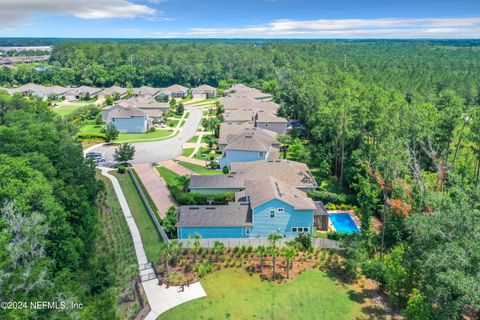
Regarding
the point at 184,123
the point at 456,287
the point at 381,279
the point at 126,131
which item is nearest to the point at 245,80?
the point at 184,123

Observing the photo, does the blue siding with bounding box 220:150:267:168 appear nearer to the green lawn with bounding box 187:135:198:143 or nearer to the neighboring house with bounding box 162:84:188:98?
the green lawn with bounding box 187:135:198:143

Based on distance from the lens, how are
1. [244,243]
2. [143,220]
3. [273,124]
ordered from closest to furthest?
[244,243]
[143,220]
[273,124]

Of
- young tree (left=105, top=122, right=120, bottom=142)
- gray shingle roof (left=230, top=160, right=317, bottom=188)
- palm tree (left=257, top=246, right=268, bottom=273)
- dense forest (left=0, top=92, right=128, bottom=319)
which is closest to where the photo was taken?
dense forest (left=0, top=92, right=128, bottom=319)

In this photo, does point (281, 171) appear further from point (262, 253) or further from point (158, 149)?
point (158, 149)

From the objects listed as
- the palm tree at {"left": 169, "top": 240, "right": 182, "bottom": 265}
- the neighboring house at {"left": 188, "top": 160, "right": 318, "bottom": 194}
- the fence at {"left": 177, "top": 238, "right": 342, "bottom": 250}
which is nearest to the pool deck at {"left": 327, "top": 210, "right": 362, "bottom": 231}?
the neighboring house at {"left": 188, "top": 160, "right": 318, "bottom": 194}

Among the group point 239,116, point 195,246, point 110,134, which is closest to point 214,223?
point 195,246

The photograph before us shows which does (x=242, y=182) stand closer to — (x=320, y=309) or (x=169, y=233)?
(x=169, y=233)

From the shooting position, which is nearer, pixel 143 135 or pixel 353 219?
pixel 353 219
